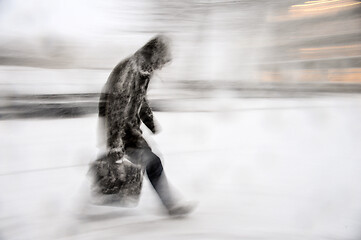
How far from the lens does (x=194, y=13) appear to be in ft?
6.15

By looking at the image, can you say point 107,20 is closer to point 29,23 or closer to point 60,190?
point 29,23

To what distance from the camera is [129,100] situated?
1734 millimetres

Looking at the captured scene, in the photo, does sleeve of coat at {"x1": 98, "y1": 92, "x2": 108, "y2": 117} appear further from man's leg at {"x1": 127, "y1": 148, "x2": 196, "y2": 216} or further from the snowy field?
man's leg at {"x1": 127, "y1": 148, "x2": 196, "y2": 216}

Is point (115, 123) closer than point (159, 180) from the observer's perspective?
Yes

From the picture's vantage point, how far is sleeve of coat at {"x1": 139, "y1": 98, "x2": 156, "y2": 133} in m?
1.79

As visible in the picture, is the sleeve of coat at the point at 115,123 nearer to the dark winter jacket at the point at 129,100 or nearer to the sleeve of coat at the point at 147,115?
the dark winter jacket at the point at 129,100

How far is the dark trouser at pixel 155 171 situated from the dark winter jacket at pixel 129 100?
0.12 ft

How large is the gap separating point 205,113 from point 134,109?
0.43 m

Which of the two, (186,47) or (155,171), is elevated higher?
(186,47)

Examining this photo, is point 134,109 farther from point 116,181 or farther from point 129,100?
point 116,181

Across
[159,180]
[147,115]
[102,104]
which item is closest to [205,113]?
[147,115]

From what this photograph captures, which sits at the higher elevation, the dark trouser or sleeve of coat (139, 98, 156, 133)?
sleeve of coat (139, 98, 156, 133)

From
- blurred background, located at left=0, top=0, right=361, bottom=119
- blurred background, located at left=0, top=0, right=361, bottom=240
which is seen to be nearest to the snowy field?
blurred background, located at left=0, top=0, right=361, bottom=240

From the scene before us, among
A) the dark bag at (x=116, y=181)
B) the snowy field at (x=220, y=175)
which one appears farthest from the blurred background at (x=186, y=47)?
the dark bag at (x=116, y=181)
